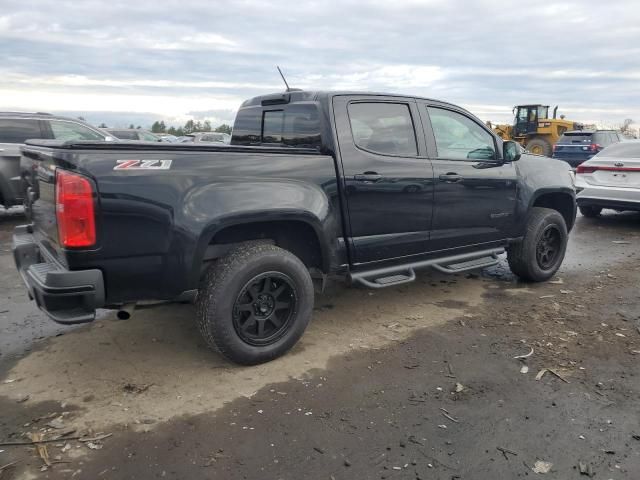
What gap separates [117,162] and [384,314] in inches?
108

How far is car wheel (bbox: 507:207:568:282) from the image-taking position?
5605 mm

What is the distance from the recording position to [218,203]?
3.40m

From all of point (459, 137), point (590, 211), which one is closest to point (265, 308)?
point (459, 137)

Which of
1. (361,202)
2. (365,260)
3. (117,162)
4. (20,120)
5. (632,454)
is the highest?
(20,120)

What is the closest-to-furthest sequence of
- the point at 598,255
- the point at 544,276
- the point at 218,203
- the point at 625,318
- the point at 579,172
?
the point at 218,203
the point at 625,318
the point at 544,276
the point at 598,255
the point at 579,172

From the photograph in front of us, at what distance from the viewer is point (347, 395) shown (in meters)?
3.39

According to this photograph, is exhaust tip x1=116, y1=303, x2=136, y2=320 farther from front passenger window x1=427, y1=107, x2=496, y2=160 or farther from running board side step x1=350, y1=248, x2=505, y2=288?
front passenger window x1=427, y1=107, x2=496, y2=160

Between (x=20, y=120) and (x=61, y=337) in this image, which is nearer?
(x=61, y=337)

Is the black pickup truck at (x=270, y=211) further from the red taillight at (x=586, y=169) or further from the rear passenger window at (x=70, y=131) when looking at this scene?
the rear passenger window at (x=70, y=131)

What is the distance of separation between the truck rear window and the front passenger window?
121 cm

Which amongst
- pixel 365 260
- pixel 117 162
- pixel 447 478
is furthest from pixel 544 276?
pixel 117 162

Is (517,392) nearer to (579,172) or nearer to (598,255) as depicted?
(598,255)

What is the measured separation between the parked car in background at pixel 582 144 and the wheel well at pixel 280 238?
706 inches

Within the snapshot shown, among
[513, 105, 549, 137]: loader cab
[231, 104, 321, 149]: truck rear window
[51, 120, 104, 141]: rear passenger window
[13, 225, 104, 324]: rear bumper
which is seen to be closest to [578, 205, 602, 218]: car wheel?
[231, 104, 321, 149]: truck rear window
